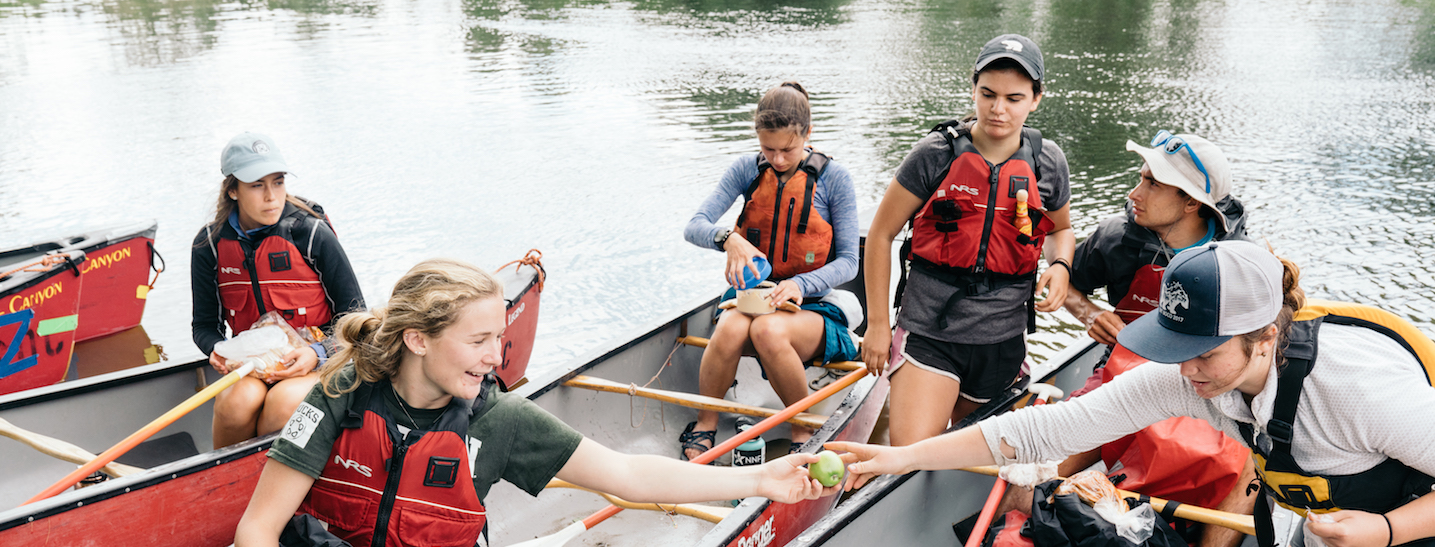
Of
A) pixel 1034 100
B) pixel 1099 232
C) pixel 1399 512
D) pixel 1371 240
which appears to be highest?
pixel 1034 100

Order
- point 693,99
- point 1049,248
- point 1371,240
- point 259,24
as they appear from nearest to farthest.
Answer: point 1049,248
point 1371,240
point 693,99
point 259,24

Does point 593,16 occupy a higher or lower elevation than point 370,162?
higher

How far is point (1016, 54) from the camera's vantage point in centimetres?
275

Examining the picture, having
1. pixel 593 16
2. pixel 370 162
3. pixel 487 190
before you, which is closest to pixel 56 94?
pixel 370 162

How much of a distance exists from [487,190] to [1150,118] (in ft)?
28.0

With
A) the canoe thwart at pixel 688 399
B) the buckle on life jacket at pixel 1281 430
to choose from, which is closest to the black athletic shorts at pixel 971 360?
the canoe thwart at pixel 688 399

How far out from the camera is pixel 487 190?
1034cm

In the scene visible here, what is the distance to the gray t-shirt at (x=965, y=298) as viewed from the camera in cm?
299

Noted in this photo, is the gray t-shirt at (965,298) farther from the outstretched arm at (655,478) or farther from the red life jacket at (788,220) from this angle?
the outstretched arm at (655,478)

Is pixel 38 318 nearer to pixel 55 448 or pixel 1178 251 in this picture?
pixel 55 448

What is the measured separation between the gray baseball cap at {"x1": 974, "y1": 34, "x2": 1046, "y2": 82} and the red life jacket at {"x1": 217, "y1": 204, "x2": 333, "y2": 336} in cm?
242

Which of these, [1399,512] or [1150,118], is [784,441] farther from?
[1150,118]

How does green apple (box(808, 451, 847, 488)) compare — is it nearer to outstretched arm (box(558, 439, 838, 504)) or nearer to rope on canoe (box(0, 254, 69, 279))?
outstretched arm (box(558, 439, 838, 504))

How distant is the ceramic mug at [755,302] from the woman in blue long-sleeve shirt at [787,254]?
28 millimetres
